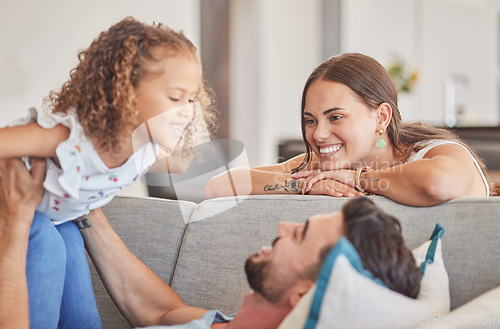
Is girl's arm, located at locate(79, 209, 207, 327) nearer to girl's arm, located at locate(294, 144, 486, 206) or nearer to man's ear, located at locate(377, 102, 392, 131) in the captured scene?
girl's arm, located at locate(294, 144, 486, 206)

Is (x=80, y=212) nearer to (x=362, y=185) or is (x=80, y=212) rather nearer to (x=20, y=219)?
(x=20, y=219)

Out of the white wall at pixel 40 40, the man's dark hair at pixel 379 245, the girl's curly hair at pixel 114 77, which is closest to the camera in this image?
the man's dark hair at pixel 379 245

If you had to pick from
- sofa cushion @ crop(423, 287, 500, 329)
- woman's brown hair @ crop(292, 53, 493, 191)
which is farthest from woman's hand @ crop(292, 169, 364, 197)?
sofa cushion @ crop(423, 287, 500, 329)

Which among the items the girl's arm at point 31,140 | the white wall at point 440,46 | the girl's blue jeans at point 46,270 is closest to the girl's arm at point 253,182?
the girl's blue jeans at point 46,270

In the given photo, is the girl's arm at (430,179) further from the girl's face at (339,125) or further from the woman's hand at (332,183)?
the girl's face at (339,125)

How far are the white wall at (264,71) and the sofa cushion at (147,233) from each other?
396 cm

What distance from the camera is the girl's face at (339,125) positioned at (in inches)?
69.0

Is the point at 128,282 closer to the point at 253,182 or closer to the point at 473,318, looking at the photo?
the point at 253,182

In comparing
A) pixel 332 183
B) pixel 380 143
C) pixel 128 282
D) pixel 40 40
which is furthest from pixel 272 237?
pixel 40 40

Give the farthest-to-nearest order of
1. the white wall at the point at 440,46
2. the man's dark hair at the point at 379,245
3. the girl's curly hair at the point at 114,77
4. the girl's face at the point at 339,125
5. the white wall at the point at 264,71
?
the white wall at the point at 440,46
the white wall at the point at 264,71
the girl's face at the point at 339,125
the girl's curly hair at the point at 114,77
the man's dark hair at the point at 379,245

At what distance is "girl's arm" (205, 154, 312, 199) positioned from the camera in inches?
69.0

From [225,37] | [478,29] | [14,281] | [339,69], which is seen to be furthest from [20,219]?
[478,29]

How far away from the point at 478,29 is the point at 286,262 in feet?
24.2

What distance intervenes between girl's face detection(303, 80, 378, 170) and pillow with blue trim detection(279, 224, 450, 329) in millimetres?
832
